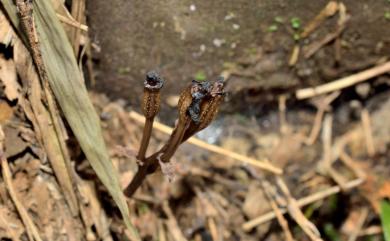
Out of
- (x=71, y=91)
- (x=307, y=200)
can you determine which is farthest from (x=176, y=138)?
(x=307, y=200)

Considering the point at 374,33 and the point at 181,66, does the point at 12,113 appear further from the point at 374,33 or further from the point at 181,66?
the point at 374,33

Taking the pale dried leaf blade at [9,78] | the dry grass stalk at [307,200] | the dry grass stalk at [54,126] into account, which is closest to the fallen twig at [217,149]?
the dry grass stalk at [307,200]

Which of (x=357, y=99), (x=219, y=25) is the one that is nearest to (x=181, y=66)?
(x=219, y=25)

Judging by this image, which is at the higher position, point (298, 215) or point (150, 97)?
point (150, 97)

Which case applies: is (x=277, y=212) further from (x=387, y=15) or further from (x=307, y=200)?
(x=387, y=15)

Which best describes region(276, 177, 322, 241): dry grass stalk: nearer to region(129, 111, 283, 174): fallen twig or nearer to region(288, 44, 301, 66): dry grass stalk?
region(129, 111, 283, 174): fallen twig

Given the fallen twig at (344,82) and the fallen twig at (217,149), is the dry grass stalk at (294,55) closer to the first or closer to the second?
the fallen twig at (344,82)
